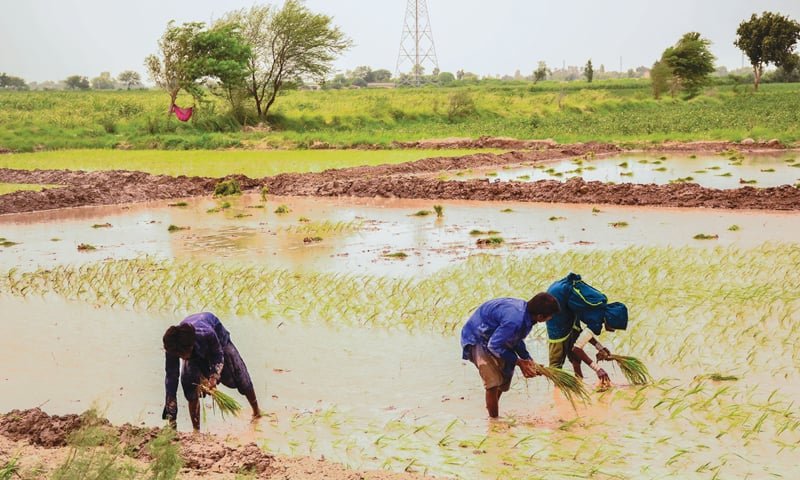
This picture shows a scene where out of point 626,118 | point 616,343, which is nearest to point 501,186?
point 616,343

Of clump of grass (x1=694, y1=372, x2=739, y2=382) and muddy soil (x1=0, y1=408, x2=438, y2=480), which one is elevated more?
muddy soil (x1=0, y1=408, x2=438, y2=480)

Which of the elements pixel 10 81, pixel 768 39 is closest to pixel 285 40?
pixel 768 39

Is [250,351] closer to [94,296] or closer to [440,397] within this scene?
[440,397]

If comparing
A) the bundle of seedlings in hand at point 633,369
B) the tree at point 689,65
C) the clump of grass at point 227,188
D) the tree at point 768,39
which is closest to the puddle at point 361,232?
the clump of grass at point 227,188

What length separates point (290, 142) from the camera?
2992 centimetres

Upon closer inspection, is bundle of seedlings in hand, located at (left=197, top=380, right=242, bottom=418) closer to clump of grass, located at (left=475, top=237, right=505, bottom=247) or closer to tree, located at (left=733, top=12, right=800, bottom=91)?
clump of grass, located at (left=475, top=237, right=505, bottom=247)

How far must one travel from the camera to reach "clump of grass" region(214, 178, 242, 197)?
56.9 feet

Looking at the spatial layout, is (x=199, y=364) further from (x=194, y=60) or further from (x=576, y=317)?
(x=194, y=60)

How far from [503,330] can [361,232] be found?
7.81 m

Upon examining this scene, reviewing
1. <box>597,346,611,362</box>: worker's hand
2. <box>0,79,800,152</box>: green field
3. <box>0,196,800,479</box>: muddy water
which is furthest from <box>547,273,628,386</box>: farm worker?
<box>0,79,800,152</box>: green field

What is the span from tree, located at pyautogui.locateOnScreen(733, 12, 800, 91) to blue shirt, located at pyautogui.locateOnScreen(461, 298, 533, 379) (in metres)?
61.0

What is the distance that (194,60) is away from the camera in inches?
1275

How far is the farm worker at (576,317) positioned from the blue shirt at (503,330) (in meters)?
0.43

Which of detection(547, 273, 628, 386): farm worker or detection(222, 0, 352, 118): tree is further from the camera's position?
detection(222, 0, 352, 118): tree
